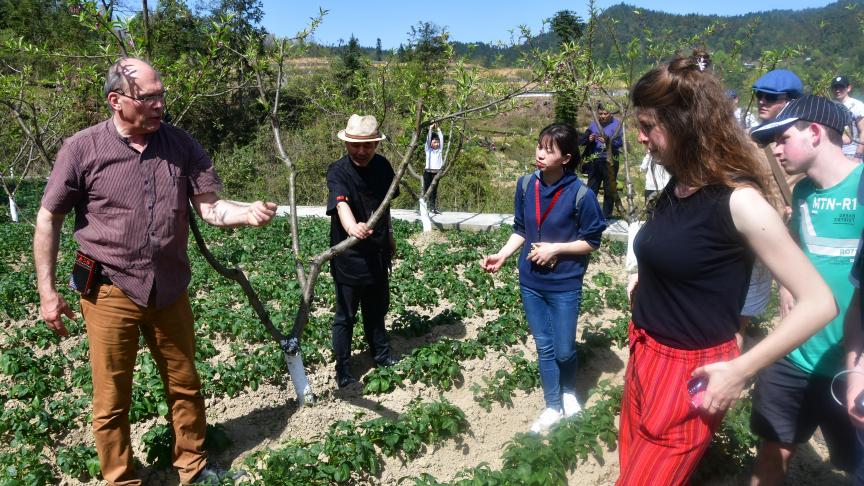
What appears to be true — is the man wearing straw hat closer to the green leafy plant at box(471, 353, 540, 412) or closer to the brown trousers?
the green leafy plant at box(471, 353, 540, 412)

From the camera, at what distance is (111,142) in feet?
8.80

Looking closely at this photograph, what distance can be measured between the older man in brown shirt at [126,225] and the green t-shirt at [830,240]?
2.26m

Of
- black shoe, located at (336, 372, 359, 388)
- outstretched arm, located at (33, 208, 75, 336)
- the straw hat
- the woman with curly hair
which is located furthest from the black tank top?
black shoe, located at (336, 372, 359, 388)

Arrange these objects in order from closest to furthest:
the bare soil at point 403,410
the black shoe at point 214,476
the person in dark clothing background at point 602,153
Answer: the black shoe at point 214,476 → the bare soil at point 403,410 → the person in dark clothing background at point 602,153

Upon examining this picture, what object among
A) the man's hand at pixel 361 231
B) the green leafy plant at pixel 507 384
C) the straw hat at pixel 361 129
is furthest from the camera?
the green leafy plant at pixel 507 384

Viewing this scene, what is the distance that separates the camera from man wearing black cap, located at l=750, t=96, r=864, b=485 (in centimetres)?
223

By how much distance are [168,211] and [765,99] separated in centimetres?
358

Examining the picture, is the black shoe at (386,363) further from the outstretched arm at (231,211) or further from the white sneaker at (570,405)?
the outstretched arm at (231,211)

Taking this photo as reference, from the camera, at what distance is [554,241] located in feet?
11.2

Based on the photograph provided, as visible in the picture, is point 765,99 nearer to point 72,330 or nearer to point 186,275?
point 186,275

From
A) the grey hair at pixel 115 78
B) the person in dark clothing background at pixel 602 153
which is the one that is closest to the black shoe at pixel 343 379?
the grey hair at pixel 115 78

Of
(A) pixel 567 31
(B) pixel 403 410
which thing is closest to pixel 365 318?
(B) pixel 403 410

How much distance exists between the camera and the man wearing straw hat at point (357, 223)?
→ 3.85 m

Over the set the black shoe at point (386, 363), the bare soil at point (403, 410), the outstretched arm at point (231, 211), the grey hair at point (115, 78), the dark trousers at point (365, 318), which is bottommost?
the bare soil at point (403, 410)
